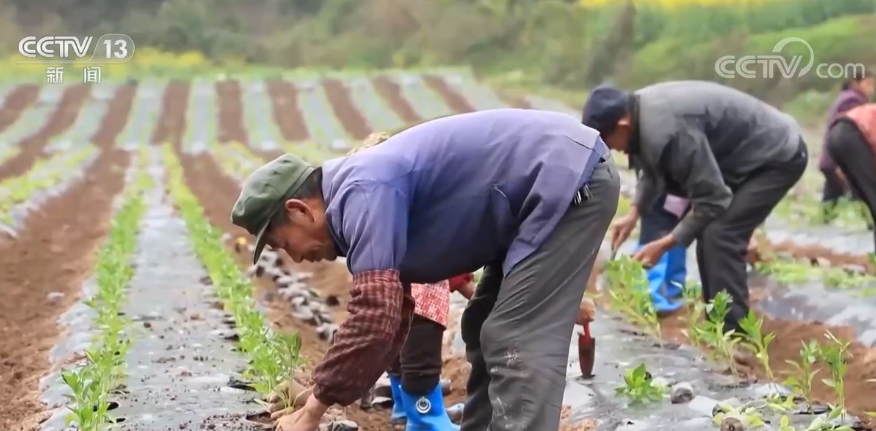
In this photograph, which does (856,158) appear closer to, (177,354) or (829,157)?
(829,157)

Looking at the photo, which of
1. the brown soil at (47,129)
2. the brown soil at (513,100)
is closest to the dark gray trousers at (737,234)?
the brown soil at (513,100)

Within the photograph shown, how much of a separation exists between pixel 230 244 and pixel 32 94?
249 cm

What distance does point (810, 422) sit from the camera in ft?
8.40

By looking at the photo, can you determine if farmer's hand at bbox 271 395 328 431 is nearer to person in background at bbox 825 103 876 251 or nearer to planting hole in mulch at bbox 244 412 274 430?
planting hole in mulch at bbox 244 412 274 430

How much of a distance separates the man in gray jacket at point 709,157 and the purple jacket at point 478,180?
1.18m

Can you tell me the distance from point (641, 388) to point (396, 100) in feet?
22.9

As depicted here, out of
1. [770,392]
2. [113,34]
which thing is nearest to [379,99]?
[113,34]

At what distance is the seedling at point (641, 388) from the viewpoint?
9.16ft

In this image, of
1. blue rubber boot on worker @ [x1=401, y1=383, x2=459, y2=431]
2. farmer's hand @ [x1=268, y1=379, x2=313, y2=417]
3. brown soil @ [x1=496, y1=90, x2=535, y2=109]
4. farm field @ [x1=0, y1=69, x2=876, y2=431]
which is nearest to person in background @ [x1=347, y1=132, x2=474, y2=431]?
blue rubber boot on worker @ [x1=401, y1=383, x2=459, y2=431]

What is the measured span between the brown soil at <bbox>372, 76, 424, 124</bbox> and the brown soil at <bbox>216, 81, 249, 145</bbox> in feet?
4.30

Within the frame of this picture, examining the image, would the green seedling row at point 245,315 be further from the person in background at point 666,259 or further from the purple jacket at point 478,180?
the person in background at point 666,259

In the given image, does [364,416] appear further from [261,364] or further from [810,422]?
[810,422]

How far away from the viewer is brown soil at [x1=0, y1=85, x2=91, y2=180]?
8.15 meters

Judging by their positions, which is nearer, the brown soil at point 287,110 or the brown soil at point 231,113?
the brown soil at point 231,113
